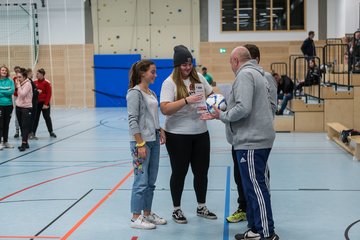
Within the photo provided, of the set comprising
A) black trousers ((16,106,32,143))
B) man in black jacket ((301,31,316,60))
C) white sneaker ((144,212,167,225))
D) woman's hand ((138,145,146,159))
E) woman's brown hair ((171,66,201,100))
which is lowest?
white sneaker ((144,212,167,225))

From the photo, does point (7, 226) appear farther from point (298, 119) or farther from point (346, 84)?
point (346, 84)

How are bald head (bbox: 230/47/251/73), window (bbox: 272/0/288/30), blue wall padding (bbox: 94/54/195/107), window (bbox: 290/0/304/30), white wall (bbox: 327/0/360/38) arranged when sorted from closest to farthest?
1. bald head (bbox: 230/47/251/73)
2. white wall (bbox: 327/0/360/38)
3. window (bbox: 290/0/304/30)
4. window (bbox: 272/0/288/30)
5. blue wall padding (bbox: 94/54/195/107)

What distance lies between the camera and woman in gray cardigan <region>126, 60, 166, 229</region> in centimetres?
475

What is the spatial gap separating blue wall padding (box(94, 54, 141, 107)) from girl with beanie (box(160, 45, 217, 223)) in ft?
61.2

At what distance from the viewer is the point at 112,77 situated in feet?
77.6

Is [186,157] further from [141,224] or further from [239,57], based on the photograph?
[239,57]

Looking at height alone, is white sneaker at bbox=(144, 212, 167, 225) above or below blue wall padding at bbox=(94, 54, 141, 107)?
below

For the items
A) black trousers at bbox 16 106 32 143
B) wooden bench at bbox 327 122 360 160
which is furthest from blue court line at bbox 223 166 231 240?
black trousers at bbox 16 106 32 143

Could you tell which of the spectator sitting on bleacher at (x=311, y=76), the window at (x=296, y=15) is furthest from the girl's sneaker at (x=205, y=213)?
the window at (x=296, y=15)

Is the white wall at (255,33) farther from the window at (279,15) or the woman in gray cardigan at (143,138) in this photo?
the woman in gray cardigan at (143,138)

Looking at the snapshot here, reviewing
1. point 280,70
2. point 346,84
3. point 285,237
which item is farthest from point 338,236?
point 280,70

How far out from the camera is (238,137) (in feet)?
13.8

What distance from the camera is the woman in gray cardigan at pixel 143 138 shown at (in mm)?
4754

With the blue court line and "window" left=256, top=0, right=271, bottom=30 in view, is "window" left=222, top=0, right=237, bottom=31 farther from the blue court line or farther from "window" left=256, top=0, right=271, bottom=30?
the blue court line
